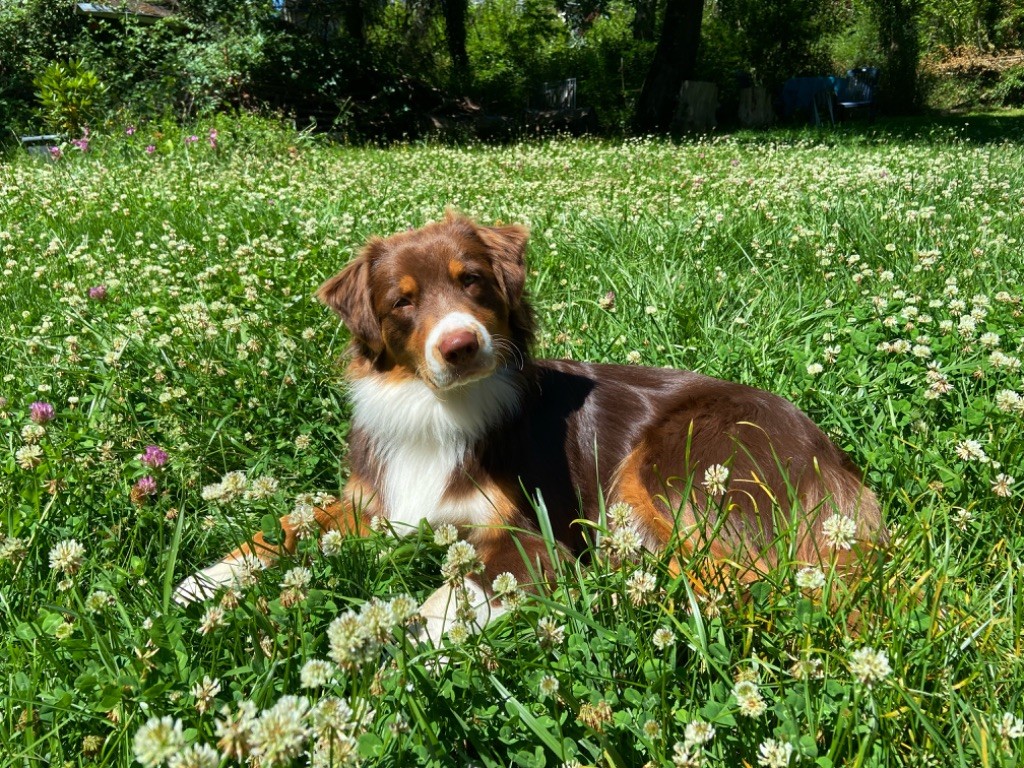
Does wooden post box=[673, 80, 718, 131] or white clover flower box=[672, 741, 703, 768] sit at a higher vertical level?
wooden post box=[673, 80, 718, 131]

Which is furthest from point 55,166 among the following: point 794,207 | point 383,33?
point 383,33

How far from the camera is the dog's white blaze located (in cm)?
267

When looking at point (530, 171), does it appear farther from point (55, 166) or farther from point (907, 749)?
point (907, 749)

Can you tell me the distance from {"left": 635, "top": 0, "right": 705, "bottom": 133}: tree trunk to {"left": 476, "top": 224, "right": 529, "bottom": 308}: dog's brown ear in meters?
18.7

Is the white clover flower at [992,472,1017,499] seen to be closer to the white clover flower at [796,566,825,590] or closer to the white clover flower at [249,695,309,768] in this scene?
the white clover flower at [796,566,825,590]

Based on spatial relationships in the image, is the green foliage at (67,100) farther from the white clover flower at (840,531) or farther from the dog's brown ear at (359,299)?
the white clover flower at (840,531)

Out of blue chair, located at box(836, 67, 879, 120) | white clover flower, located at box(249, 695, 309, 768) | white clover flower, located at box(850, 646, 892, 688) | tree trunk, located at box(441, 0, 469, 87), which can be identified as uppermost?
tree trunk, located at box(441, 0, 469, 87)

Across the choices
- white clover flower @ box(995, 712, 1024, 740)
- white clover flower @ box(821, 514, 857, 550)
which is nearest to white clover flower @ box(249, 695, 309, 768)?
white clover flower @ box(821, 514, 857, 550)

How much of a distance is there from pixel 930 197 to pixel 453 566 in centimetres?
656

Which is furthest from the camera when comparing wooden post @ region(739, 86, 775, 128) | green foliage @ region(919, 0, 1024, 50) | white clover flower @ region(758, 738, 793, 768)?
green foliage @ region(919, 0, 1024, 50)

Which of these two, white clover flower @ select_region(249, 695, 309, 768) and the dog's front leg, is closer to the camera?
white clover flower @ select_region(249, 695, 309, 768)

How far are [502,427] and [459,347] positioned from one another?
0.54 metres

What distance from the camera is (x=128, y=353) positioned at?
12.0ft

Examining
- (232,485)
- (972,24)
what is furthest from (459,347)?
(972,24)
